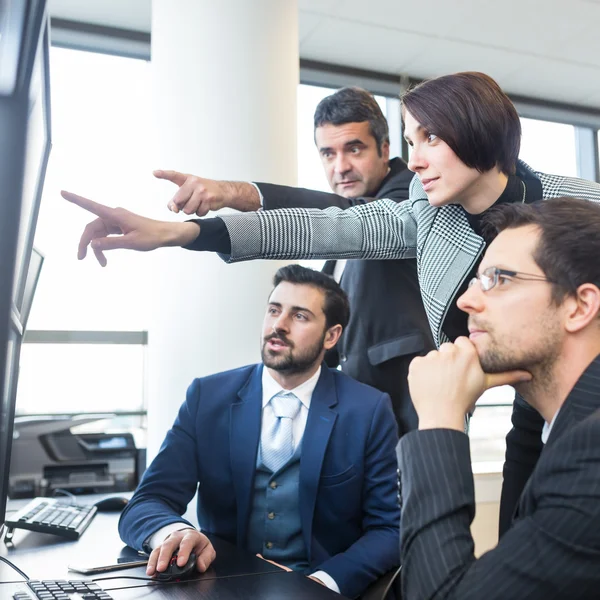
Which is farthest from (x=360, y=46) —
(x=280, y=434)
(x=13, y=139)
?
(x=13, y=139)

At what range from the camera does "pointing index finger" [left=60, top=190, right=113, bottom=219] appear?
1.14 metres

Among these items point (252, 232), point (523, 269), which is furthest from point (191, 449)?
point (523, 269)

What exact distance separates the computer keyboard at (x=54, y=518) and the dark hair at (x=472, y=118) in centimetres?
107

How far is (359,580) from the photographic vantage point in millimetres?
1501

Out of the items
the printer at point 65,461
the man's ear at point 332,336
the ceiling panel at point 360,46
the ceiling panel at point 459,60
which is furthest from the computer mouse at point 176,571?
the ceiling panel at point 459,60

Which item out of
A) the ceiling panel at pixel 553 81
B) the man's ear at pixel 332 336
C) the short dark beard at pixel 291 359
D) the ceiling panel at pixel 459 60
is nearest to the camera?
the short dark beard at pixel 291 359

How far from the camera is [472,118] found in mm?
1310

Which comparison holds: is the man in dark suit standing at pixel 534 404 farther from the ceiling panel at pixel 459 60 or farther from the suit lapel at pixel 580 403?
the ceiling panel at pixel 459 60

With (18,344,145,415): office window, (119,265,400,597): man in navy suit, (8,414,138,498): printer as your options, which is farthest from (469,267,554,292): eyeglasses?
(18,344,145,415): office window

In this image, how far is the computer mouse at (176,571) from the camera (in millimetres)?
1122

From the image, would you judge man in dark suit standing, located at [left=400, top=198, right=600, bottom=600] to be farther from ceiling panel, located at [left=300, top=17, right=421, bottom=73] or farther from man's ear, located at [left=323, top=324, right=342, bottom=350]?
ceiling panel, located at [left=300, top=17, right=421, bottom=73]

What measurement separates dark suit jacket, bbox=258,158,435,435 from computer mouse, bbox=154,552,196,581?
873mm

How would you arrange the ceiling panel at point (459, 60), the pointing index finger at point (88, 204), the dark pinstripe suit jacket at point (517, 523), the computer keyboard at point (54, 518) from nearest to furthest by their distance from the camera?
the dark pinstripe suit jacket at point (517, 523)
the pointing index finger at point (88, 204)
the computer keyboard at point (54, 518)
the ceiling panel at point (459, 60)

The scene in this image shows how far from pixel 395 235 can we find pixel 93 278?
5.86ft
